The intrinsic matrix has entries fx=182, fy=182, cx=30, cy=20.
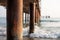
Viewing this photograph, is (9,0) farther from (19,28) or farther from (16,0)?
(19,28)

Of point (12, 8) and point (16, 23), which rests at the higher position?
point (12, 8)

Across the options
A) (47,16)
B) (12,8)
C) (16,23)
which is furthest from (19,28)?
(47,16)

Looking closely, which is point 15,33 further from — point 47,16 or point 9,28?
point 47,16

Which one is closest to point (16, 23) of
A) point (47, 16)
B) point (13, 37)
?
point (13, 37)

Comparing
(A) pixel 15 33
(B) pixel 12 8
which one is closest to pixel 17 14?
(B) pixel 12 8

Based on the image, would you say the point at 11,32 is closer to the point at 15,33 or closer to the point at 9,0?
the point at 15,33

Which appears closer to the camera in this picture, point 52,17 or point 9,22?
point 9,22

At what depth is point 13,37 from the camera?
14.2 feet

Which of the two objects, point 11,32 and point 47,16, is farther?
point 47,16

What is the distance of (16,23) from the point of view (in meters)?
4.24

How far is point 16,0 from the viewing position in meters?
4.20

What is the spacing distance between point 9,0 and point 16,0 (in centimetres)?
17

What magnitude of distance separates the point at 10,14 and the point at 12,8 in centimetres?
17

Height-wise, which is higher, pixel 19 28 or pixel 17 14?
pixel 17 14
